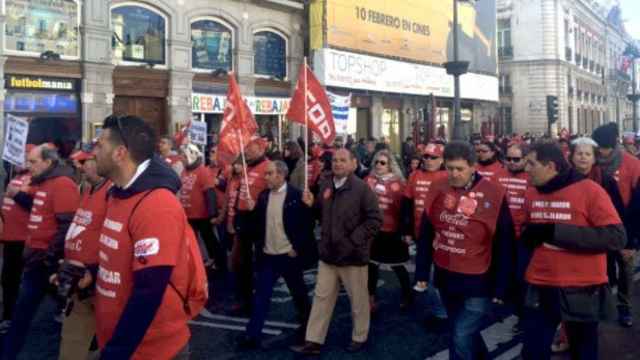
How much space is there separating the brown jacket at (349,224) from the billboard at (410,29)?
18140 millimetres

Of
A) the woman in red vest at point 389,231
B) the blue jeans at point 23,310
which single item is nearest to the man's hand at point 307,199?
the woman in red vest at point 389,231

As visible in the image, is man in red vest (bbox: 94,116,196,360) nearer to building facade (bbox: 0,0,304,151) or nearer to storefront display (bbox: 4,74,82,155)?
building facade (bbox: 0,0,304,151)

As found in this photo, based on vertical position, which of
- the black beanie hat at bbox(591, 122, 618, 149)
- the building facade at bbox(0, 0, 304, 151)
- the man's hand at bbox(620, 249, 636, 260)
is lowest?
the man's hand at bbox(620, 249, 636, 260)

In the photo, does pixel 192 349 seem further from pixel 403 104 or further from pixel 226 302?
pixel 403 104

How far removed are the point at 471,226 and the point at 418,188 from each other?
8.48 ft

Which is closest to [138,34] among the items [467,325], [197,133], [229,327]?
[197,133]

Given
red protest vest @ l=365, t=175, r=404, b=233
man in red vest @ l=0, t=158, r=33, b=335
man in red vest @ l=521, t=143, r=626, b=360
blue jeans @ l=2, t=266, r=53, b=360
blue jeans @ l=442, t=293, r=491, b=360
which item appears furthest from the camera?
red protest vest @ l=365, t=175, r=404, b=233

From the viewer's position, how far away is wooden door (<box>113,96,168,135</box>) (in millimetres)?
17969

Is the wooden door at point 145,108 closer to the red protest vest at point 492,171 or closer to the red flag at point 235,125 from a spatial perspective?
the red flag at point 235,125

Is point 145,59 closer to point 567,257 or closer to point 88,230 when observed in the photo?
point 88,230

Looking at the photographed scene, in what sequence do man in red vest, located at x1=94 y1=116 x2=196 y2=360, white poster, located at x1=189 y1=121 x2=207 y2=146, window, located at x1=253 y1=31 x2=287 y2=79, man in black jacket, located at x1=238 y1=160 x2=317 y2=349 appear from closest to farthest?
man in red vest, located at x1=94 y1=116 x2=196 y2=360
man in black jacket, located at x1=238 y1=160 x2=317 y2=349
white poster, located at x1=189 y1=121 x2=207 y2=146
window, located at x1=253 y1=31 x2=287 y2=79

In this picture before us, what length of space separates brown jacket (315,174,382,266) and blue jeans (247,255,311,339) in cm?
33

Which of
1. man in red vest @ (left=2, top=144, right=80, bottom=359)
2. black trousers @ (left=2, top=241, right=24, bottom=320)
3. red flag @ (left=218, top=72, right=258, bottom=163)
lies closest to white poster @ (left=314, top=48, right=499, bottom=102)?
red flag @ (left=218, top=72, right=258, bottom=163)

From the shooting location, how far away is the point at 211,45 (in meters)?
20.2
